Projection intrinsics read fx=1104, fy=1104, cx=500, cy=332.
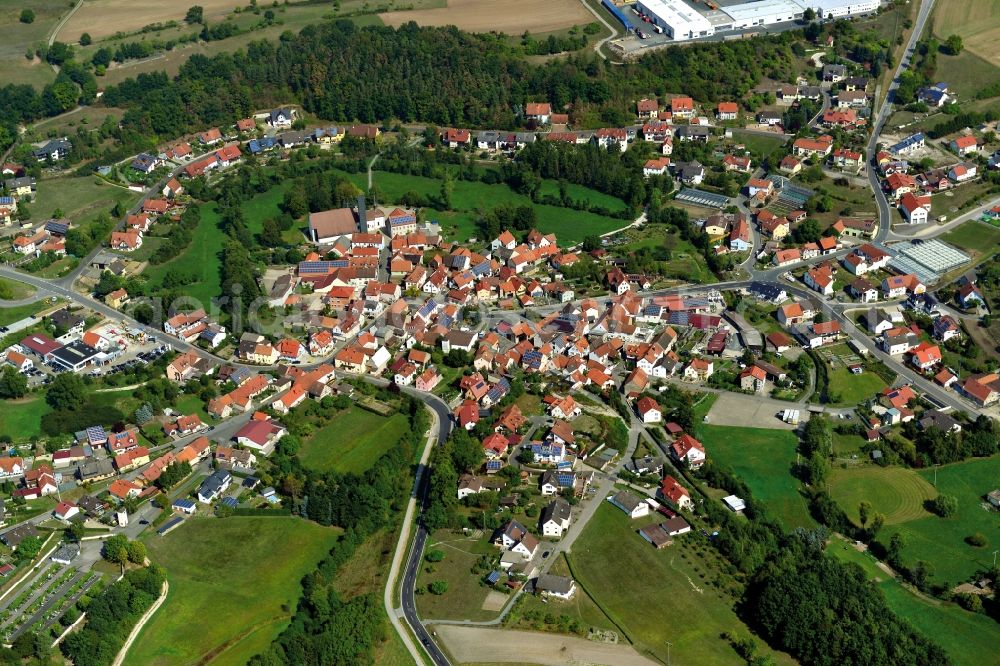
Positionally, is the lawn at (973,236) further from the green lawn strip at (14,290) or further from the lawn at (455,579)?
the green lawn strip at (14,290)

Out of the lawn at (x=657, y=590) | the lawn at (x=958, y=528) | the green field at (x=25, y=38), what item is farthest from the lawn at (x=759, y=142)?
the green field at (x=25, y=38)

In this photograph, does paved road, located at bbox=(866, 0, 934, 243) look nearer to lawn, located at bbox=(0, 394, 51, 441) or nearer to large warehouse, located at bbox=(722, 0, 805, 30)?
large warehouse, located at bbox=(722, 0, 805, 30)

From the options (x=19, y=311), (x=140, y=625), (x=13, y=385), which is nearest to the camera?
(x=140, y=625)

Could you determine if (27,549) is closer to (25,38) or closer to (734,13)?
(25,38)

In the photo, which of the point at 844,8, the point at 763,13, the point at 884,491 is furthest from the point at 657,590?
the point at 844,8

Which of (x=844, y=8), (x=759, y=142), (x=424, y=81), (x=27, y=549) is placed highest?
(x=844, y=8)

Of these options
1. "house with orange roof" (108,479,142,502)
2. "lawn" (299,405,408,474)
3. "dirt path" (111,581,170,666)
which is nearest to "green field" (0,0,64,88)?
"lawn" (299,405,408,474)

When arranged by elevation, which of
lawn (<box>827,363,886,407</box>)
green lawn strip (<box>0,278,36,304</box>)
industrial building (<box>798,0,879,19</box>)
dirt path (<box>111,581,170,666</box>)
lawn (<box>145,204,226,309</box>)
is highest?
industrial building (<box>798,0,879,19</box>)
